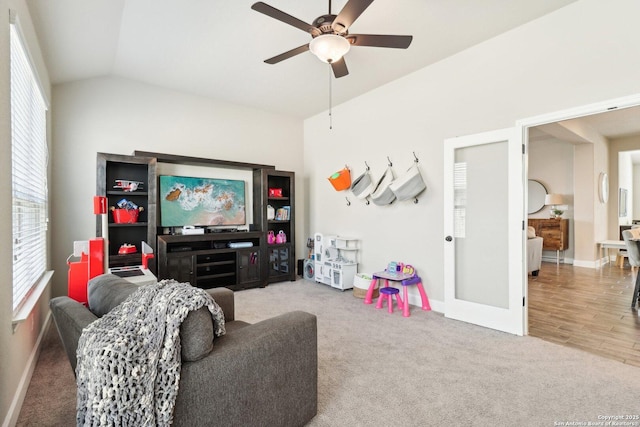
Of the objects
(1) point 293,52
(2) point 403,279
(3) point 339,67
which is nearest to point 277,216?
(2) point 403,279

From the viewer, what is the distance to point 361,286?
13.9 ft

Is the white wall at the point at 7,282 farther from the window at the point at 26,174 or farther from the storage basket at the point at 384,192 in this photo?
the storage basket at the point at 384,192

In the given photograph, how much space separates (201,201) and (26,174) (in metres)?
2.36

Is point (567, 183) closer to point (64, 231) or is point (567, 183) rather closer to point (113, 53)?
point (113, 53)

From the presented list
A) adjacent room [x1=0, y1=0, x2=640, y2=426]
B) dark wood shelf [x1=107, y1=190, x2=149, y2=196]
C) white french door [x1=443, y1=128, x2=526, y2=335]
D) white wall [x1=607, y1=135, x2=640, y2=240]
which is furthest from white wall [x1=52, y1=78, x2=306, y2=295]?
white wall [x1=607, y1=135, x2=640, y2=240]

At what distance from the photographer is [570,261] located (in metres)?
6.78

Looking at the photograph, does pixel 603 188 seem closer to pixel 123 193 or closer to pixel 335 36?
pixel 335 36

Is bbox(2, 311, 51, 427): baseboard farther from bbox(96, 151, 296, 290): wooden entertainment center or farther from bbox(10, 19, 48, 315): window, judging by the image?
bbox(96, 151, 296, 290): wooden entertainment center

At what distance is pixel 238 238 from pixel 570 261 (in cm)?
696

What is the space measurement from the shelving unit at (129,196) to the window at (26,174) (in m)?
0.58

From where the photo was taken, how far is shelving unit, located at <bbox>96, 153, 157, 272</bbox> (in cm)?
→ 367

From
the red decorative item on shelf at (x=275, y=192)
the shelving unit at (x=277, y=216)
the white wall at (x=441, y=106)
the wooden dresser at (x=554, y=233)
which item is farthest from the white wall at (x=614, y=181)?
the red decorative item on shelf at (x=275, y=192)

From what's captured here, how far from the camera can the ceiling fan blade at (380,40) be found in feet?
7.69

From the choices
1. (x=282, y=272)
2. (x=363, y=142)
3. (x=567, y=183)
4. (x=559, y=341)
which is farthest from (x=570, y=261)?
(x=282, y=272)
